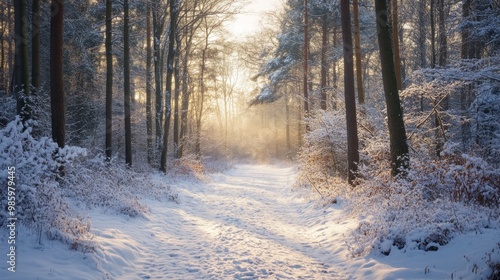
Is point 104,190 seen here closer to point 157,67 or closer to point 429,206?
point 429,206

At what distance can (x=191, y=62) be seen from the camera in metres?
25.4

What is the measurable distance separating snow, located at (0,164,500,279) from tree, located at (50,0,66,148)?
280 centimetres

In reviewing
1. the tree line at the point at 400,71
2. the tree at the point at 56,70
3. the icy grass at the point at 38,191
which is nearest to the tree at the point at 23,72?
the tree at the point at 56,70

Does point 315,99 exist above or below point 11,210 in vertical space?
above

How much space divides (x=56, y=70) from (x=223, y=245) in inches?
263

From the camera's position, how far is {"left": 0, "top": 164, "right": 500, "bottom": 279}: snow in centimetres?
405

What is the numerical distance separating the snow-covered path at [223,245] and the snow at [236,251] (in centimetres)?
2

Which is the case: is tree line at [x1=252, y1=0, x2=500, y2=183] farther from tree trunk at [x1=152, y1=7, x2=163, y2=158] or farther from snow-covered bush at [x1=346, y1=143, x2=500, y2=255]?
tree trunk at [x1=152, y1=7, x2=163, y2=158]

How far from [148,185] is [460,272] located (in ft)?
31.9

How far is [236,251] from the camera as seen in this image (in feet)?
19.0

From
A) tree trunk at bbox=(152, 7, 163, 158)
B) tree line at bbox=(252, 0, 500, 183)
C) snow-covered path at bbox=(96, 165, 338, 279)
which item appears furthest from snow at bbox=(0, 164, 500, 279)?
tree trunk at bbox=(152, 7, 163, 158)

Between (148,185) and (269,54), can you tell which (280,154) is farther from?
(148,185)

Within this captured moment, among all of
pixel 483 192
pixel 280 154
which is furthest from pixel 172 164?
pixel 280 154

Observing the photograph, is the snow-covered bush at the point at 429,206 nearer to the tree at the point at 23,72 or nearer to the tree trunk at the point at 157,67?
the tree at the point at 23,72
